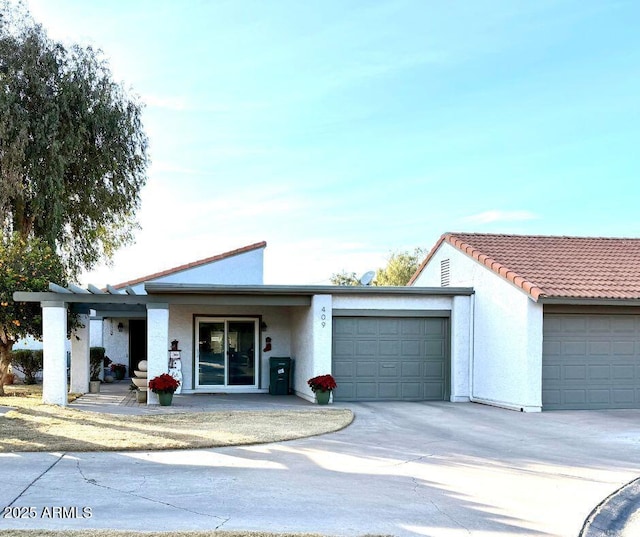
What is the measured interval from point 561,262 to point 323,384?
6.85 m

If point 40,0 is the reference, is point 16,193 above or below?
below

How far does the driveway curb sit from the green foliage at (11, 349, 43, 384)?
20156 mm

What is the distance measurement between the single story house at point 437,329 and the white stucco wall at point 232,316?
3 centimetres

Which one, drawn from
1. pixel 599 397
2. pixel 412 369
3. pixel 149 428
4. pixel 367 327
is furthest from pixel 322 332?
pixel 599 397

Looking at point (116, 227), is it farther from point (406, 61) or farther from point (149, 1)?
point (406, 61)

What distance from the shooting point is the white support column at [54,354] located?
49.7ft

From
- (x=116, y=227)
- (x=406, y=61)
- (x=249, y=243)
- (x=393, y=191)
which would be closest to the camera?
(x=406, y=61)

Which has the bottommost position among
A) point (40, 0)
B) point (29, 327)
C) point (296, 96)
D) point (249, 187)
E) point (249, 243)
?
point (29, 327)

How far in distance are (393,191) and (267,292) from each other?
1452cm

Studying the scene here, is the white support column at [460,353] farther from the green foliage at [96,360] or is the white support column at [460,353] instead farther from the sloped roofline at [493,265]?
the green foliage at [96,360]

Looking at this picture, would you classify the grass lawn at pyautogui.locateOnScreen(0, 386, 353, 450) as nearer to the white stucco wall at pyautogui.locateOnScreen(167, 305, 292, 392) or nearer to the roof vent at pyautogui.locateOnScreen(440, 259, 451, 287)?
the white stucco wall at pyautogui.locateOnScreen(167, 305, 292, 392)

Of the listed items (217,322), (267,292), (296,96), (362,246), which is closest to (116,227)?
(217,322)

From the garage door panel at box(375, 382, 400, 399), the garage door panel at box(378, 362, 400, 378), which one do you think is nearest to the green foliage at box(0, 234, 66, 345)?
the garage door panel at box(378, 362, 400, 378)

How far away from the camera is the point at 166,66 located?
18766 mm
